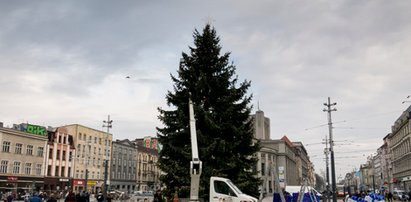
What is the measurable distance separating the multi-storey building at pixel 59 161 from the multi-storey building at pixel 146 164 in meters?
26.6

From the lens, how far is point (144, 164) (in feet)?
345

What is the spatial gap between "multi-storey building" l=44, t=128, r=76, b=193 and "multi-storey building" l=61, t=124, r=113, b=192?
5.24 ft

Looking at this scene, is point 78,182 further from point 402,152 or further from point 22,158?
point 402,152

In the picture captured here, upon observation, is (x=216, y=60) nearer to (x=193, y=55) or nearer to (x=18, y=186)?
(x=193, y=55)

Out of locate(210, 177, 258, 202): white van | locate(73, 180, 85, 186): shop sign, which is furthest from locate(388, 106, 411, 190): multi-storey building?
locate(210, 177, 258, 202): white van

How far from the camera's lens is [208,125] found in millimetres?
25438

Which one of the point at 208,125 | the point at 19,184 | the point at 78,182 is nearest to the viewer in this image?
the point at 208,125

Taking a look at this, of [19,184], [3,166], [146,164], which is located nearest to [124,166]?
[146,164]

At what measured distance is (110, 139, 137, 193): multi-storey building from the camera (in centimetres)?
9119

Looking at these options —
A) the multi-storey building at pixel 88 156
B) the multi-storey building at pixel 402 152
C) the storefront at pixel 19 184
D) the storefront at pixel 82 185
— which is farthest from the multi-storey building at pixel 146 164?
the multi-storey building at pixel 402 152

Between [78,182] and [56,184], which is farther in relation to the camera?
[78,182]

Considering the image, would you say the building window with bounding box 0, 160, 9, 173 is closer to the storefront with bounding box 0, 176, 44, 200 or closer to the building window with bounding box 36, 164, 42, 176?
the storefront with bounding box 0, 176, 44, 200

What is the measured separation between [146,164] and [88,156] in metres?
25.0

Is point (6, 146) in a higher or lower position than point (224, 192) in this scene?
higher
